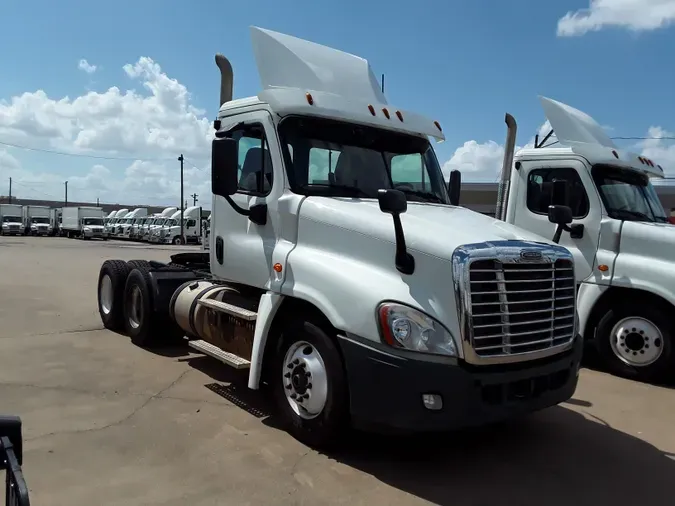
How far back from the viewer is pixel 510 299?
3.97 metres

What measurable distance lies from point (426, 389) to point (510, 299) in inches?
33.6

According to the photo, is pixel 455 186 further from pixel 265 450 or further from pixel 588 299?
pixel 265 450

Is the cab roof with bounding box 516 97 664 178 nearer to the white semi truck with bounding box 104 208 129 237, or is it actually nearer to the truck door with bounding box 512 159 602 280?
the truck door with bounding box 512 159 602 280

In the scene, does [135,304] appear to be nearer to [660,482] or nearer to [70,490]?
[70,490]

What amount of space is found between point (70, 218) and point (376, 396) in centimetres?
5627

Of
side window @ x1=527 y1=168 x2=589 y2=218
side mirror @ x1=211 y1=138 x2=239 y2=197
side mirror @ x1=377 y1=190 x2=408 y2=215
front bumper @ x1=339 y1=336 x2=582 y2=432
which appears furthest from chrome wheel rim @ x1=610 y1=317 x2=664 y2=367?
side mirror @ x1=211 y1=138 x2=239 y2=197

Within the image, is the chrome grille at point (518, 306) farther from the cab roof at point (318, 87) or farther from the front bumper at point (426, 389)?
the cab roof at point (318, 87)

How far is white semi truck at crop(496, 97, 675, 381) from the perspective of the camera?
666 cm

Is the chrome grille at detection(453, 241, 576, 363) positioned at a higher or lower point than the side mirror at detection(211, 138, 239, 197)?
lower

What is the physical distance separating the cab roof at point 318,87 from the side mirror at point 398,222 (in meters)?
1.43

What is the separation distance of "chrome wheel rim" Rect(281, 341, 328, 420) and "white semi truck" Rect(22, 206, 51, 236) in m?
59.7

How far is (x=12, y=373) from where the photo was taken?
6.28 m

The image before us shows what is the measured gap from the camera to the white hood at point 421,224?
403 centimetres

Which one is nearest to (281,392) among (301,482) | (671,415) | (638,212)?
(301,482)
